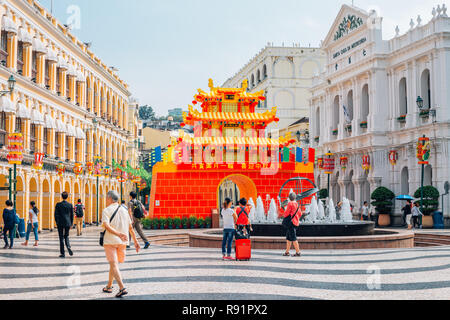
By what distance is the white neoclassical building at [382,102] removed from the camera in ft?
118

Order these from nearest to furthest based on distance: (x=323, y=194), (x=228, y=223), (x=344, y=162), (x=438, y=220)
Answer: (x=228, y=223), (x=438, y=220), (x=344, y=162), (x=323, y=194)

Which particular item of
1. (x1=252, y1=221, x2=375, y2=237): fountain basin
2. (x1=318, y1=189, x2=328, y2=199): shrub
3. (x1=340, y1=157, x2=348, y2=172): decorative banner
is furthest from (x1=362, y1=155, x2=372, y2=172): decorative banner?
(x1=252, y1=221, x2=375, y2=237): fountain basin

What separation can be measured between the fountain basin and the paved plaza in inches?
107

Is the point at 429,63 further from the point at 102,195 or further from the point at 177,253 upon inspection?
the point at 102,195

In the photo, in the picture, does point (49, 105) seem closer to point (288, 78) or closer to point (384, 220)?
point (384, 220)

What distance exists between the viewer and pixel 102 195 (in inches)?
2056

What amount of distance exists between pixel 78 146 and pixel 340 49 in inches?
958

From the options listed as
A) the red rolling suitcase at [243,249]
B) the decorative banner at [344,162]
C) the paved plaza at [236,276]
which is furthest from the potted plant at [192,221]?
the decorative banner at [344,162]

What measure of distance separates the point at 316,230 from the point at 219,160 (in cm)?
1376

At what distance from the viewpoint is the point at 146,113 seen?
475 feet

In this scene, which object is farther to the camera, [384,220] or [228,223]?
[384,220]

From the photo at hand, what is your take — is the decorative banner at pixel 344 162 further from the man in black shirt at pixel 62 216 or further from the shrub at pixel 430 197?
the man in black shirt at pixel 62 216

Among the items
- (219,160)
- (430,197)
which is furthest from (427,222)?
(219,160)
